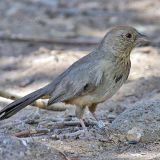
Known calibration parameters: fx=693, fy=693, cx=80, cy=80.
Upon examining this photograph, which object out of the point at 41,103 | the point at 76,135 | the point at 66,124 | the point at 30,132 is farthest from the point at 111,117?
the point at 30,132

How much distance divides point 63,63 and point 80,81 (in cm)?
355

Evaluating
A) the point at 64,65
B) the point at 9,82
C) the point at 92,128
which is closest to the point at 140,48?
the point at 64,65

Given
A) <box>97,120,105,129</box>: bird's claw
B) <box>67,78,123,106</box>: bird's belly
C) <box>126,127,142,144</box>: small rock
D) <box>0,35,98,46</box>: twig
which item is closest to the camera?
<box>126,127,142,144</box>: small rock

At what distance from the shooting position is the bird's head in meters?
7.02

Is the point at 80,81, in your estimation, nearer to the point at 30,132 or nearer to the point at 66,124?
the point at 66,124

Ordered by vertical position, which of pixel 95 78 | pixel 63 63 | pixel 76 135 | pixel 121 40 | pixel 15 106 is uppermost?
pixel 121 40

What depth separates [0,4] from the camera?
47.8ft

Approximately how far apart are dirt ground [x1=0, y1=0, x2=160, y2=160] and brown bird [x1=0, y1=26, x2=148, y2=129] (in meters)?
0.29

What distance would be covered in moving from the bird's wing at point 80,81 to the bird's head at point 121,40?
0.92 ft

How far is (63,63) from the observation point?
1036 cm

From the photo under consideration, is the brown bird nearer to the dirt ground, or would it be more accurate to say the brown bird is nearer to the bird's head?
the bird's head

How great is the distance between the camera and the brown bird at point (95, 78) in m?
6.75

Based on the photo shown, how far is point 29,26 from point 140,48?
272 cm

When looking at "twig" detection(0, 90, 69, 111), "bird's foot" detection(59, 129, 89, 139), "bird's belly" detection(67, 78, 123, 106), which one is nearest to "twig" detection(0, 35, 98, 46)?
"twig" detection(0, 90, 69, 111)
